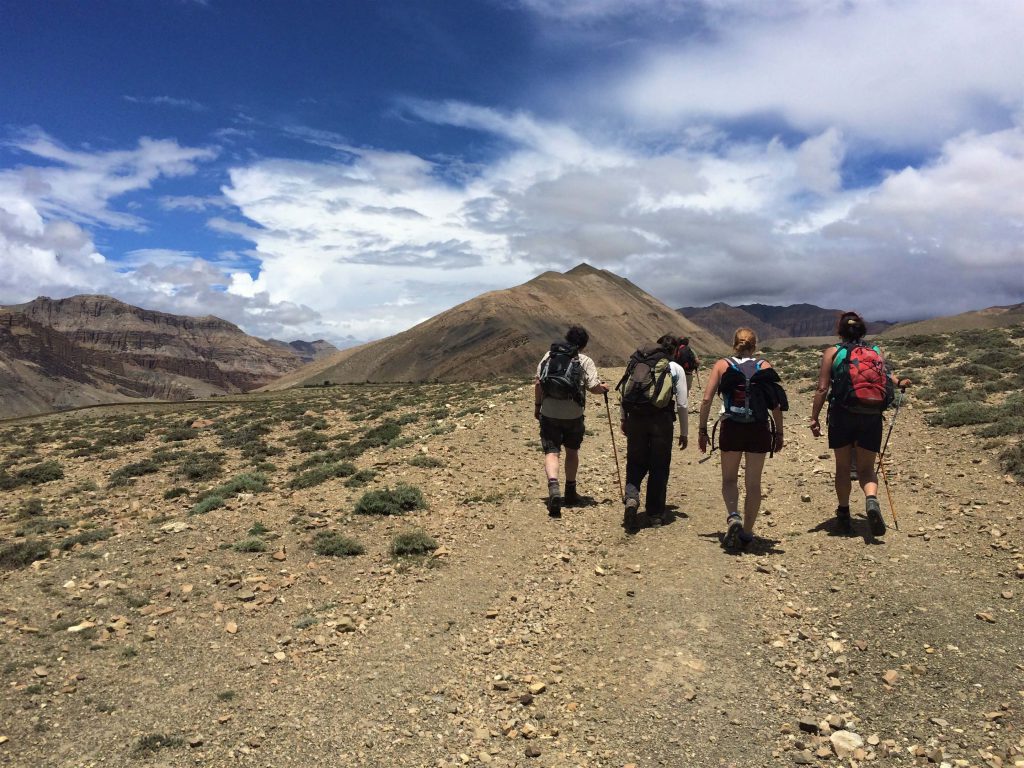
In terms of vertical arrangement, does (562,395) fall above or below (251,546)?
above

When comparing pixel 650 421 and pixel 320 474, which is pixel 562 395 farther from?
pixel 320 474

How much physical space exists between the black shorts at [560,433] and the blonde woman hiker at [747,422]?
2.18 metres

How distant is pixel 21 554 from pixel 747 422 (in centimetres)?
929

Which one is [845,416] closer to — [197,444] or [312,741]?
[312,741]

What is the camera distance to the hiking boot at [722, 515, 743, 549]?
6.98m

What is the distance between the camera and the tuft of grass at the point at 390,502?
9.54 meters

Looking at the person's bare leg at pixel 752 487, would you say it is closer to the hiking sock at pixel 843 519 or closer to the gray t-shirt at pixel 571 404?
the hiking sock at pixel 843 519

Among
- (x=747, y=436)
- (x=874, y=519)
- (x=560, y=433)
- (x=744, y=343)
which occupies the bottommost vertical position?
(x=874, y=519)

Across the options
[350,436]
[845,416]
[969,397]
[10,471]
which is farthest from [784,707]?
[10,471]

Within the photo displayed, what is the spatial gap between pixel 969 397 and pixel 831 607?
1019 centimetres

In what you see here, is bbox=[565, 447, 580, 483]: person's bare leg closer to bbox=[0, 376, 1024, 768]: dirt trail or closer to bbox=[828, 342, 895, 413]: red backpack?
bbox=[0, 376, 1024, 768]: dirt trail

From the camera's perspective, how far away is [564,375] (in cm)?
866

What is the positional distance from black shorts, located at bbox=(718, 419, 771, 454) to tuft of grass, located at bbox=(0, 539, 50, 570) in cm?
879

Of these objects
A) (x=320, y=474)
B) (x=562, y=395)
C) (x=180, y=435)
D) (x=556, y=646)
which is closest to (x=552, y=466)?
(x=562, y=395)
